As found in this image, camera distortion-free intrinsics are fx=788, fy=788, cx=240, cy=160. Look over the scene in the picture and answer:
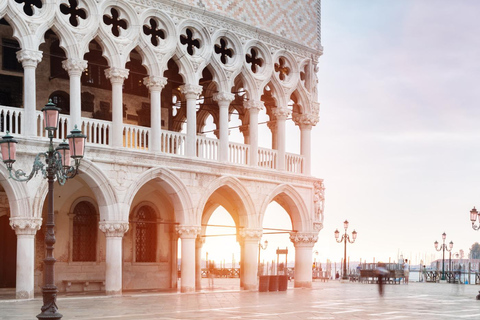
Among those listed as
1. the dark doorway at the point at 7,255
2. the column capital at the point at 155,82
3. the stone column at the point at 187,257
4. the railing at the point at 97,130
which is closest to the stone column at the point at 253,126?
the stone column at the point at 187,257

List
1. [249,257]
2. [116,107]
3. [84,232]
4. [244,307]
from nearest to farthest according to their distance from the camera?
1. [244,307]
2. [116,107]
3. [84,232]
4. [249,257]

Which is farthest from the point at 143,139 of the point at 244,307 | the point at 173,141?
the point at 244,307

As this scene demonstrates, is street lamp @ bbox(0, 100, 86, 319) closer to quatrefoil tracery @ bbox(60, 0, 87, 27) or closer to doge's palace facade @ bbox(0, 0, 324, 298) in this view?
doge's palace facade @ bbox(0, 0, 324, 298)

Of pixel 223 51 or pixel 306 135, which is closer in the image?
pixel 223 51

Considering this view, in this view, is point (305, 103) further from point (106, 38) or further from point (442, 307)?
point (442, 307)

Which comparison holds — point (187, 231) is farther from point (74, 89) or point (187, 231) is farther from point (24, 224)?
point (74, 89)

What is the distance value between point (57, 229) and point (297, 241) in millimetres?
8922

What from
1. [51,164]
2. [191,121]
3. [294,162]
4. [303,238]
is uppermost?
[191,121]

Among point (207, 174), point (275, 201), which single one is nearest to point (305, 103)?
point (275, 201)

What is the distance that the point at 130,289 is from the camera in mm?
27844

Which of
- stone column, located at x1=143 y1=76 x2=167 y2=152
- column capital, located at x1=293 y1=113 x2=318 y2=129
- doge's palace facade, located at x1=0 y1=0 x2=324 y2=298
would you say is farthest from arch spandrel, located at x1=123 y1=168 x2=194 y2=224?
column capital, located at x1=293 y1=113 x2=318 y2=129

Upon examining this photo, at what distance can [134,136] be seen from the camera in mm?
24766

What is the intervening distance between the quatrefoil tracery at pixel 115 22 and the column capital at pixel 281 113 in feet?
22.0

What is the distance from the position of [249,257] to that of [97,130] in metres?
6.97
